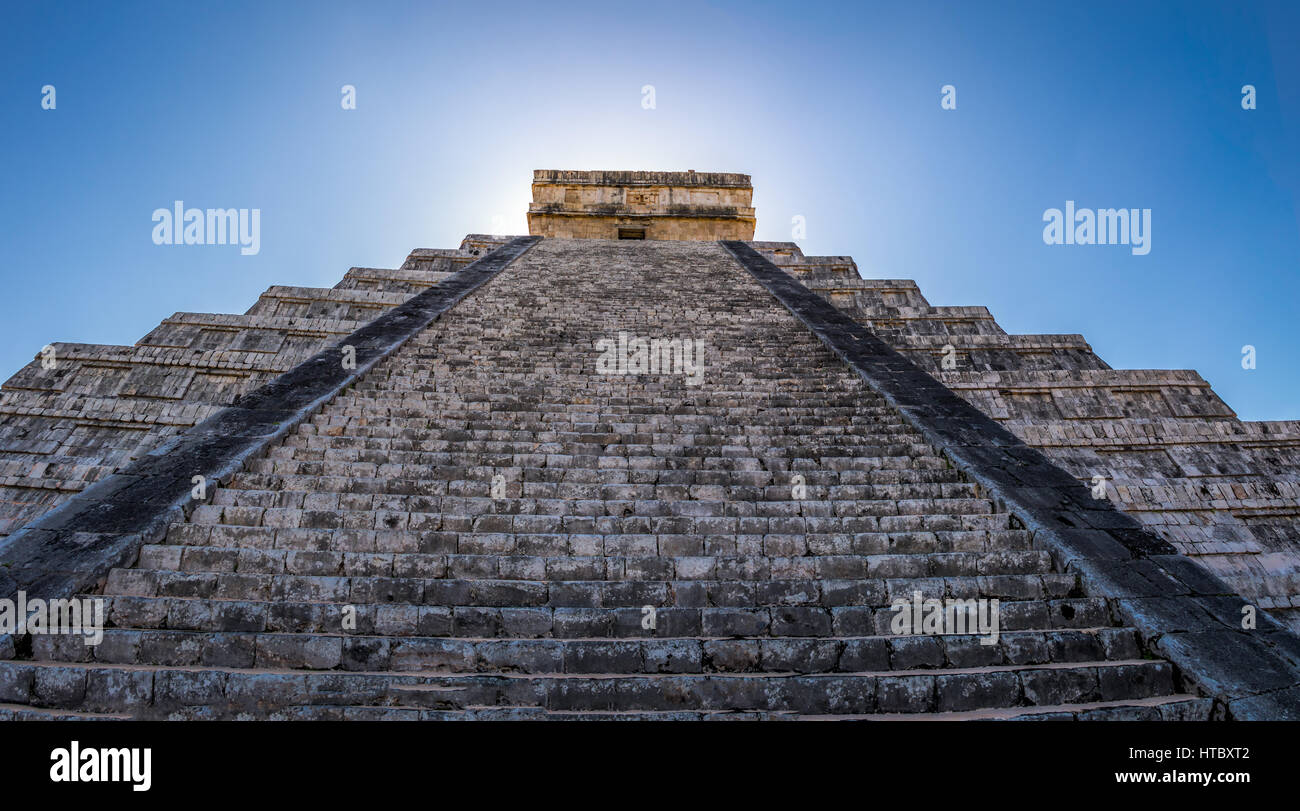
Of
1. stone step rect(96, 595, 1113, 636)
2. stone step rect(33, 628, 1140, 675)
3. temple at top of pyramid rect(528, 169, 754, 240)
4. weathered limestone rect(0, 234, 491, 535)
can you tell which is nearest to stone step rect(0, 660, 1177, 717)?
stone step rect(33, 628, 1140, 675)

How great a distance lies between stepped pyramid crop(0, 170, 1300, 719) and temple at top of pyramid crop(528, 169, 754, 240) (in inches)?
475

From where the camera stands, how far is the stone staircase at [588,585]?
10.7 feet

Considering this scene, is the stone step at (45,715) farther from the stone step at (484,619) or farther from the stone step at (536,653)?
the stone step at (484,619)

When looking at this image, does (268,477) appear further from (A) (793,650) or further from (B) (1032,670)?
(B) (1032,670)

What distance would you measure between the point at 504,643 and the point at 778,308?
8.21 metres

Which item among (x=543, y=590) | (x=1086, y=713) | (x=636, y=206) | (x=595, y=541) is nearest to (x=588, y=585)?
(x=543, y=590)

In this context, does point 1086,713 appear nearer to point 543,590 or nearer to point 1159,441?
point 543,590

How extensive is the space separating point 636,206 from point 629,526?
17.9m

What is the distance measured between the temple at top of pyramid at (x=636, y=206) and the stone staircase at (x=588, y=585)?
596 inches

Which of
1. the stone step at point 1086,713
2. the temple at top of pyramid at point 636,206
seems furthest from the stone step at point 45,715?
the temple at top of pyramid at point 636,206

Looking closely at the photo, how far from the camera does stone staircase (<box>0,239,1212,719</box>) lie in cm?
326

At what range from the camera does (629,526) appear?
469 cm
